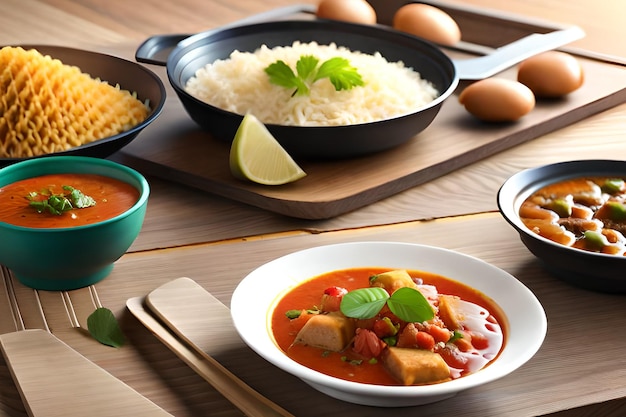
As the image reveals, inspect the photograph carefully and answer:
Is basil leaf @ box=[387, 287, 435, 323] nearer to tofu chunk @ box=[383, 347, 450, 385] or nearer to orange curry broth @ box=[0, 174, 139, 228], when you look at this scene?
tofu chunk @ box=[383, 347, 450, 385]

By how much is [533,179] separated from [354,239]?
0.35 metres

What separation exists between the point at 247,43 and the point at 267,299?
1.27 m

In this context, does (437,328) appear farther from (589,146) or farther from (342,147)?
(589,146)

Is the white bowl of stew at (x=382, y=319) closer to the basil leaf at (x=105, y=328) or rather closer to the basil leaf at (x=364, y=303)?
the basil leaf at (x=364, y=303)

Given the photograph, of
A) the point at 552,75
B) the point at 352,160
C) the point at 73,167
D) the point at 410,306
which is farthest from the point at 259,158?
the point at 552,75

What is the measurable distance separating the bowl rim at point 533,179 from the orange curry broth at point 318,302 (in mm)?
182

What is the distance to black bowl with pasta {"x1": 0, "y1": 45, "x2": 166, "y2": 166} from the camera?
1737mm

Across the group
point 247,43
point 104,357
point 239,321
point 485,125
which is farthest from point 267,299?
point 247,43

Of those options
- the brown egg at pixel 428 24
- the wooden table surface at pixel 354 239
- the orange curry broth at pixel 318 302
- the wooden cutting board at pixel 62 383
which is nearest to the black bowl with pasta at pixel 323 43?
the wooden table surface at pixel 354 239

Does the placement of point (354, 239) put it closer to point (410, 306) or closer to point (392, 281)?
point (392, 281)

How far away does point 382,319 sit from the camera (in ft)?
3.87

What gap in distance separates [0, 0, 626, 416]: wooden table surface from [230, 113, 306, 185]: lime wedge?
0.07m

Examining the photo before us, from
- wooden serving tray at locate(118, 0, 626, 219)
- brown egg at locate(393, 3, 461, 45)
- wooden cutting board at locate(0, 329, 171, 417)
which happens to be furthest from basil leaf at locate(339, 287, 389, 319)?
brown egg at locate(393, 3, 461, 45)

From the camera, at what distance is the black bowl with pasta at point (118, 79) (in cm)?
174
